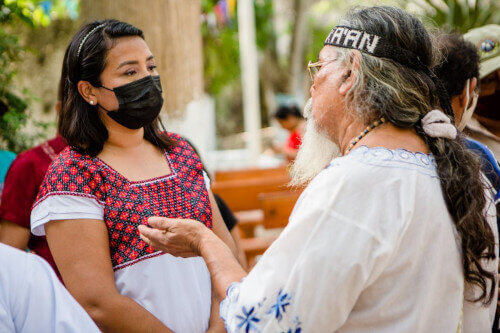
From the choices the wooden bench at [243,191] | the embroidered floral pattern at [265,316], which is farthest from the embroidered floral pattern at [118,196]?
the wooden bench at [243,191]

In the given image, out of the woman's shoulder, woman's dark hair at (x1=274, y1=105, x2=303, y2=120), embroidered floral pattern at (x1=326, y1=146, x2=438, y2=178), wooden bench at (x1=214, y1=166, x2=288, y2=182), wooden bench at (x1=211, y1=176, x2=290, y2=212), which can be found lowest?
wooden bench at (x1=214, y1=166, x2=288, y2=182)

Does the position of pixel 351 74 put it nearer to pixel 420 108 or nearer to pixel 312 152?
pixel 420 108

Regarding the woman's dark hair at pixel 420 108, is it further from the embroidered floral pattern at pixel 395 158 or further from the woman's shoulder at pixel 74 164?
the woman's shoulder at pixel 74 164

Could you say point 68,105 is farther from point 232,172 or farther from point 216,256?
point 232,172

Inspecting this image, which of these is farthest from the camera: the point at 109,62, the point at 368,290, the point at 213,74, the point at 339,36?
the point at 213,74

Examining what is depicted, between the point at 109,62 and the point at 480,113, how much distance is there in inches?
70.0

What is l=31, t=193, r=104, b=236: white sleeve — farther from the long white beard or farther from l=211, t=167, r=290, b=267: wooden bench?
l=211, t=167, r=290, b=267: wooden bench

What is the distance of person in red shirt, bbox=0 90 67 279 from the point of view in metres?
2.27

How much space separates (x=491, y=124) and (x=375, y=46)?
134cm

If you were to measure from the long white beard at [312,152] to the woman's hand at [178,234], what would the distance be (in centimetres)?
43

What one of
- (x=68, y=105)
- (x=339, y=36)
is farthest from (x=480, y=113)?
(x=68, y=105)

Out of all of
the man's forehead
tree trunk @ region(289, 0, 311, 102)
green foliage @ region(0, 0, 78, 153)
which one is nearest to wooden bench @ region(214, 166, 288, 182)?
green foliage @ region(0, 0, 78, 153)

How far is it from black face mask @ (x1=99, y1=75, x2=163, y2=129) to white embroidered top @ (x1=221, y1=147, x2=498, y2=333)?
94 cm

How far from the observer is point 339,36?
147 cm
